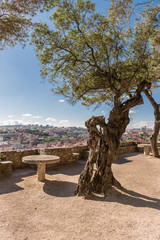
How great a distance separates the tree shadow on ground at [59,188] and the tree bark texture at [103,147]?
43 cm

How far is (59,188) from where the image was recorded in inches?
237

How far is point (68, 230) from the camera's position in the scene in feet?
11.1

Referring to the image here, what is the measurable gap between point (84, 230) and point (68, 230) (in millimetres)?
354

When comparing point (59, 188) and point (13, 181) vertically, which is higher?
point (13, 181)

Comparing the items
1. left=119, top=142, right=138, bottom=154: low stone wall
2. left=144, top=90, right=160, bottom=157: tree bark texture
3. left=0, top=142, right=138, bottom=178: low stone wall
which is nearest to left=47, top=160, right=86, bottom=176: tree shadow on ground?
left=0, top=142, right=138, bottom=178: low stone wall

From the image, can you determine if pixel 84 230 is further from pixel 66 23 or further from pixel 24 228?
pixel 66 23

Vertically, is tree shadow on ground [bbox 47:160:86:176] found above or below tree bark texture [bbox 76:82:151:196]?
below

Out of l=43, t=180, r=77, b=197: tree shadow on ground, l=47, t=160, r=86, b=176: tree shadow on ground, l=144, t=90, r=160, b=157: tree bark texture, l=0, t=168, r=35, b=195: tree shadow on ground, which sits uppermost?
l=144, t=90, r=160, b=157: tree bark texture

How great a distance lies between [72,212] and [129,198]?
6.95ft

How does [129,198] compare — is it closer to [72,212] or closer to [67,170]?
[72,212]

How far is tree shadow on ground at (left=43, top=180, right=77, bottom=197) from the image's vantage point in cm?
543

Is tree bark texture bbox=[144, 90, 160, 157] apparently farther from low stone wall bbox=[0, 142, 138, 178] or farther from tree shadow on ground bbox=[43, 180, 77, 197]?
tree shadow on ground bbox=[43, 180, 77, 197]

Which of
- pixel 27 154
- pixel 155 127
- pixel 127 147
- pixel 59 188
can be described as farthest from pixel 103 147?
pixel 127 147

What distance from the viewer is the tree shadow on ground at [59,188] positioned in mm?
5426
